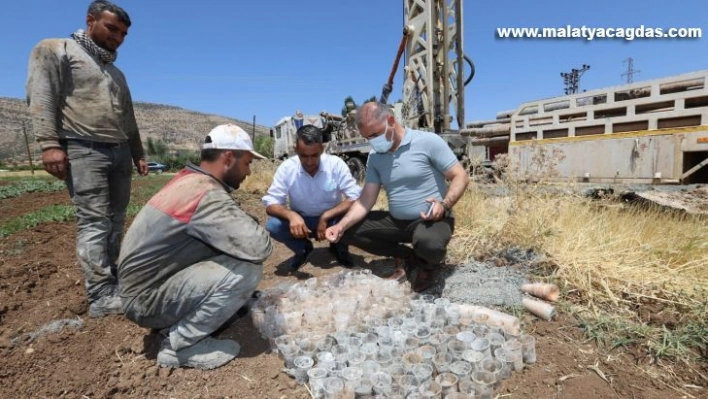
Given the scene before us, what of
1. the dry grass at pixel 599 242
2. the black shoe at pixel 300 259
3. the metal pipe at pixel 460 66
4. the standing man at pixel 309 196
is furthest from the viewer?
the metal pipe at pixel 460 66

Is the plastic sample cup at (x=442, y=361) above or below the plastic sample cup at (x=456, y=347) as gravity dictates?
below

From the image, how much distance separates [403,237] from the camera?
10.3ft

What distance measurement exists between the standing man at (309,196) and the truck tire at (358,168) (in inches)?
221

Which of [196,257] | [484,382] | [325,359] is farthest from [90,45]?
[484,382]

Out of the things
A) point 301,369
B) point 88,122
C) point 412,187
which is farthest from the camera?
point 412,187

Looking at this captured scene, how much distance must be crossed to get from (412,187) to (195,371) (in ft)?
6.21

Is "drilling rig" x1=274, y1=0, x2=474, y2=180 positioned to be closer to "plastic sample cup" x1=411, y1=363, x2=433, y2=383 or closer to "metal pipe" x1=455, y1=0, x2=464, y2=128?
"metal pipe" x1=455, y1=0, x2=464, y2=128

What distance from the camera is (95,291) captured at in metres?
2.51

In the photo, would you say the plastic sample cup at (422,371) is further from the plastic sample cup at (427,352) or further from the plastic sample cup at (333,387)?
the plastic sample cup at (333,387)

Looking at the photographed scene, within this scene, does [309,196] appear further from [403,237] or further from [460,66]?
[460,66]

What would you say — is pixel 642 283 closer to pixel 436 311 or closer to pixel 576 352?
pixel 576 352

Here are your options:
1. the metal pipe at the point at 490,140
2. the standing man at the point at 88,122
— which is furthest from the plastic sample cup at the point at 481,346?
the metal pipe at the point at 490,140

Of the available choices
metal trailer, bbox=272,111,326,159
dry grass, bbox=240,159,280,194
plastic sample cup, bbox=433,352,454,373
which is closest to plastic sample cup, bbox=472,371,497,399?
plastic sample cup, bbox=433,352,454,373

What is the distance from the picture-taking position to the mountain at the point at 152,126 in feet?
166
